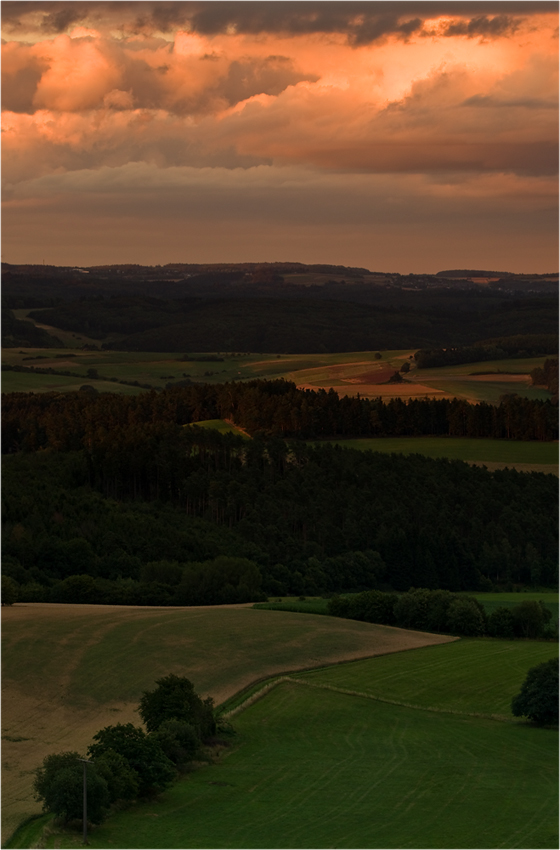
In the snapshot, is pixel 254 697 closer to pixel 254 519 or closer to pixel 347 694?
pixel 347 694

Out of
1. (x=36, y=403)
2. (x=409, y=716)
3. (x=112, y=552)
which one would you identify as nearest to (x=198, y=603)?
(x=112, y=552)

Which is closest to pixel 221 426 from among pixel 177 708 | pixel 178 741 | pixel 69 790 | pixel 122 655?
pixel 122 655

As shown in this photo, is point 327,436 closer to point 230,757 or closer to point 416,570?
point 416,570

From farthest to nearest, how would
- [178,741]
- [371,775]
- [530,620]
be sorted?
[530,620]
[371,775]
[178,741]

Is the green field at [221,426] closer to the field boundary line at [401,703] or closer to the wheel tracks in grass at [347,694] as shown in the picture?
the wheel tracks in grass at [347,694]

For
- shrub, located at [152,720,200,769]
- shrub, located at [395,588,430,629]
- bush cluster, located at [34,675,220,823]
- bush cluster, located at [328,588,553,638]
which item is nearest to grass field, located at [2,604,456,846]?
shrub, located at [395,588,430,629]

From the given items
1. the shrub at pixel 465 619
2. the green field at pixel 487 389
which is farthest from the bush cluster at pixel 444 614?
the green field at pixel 487 389
